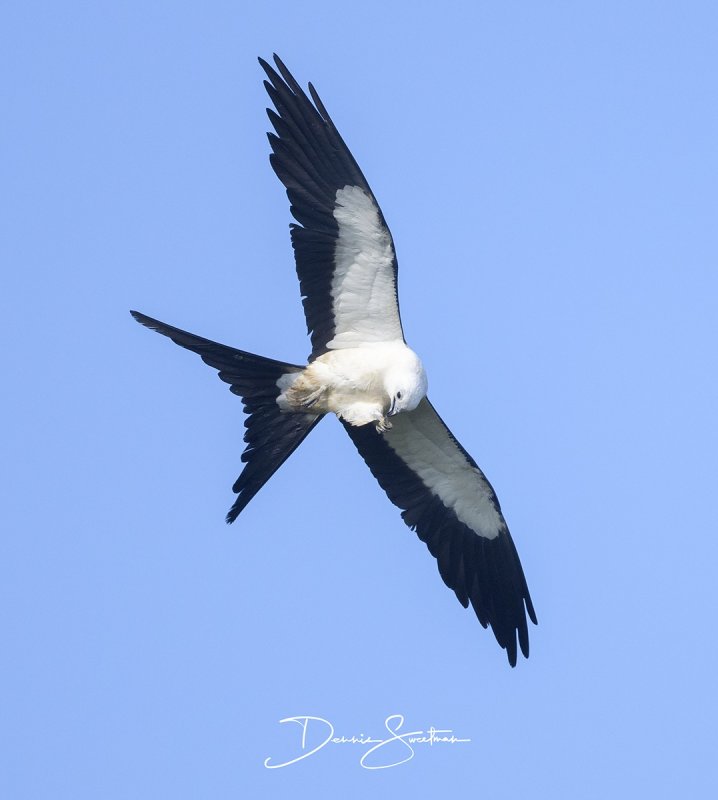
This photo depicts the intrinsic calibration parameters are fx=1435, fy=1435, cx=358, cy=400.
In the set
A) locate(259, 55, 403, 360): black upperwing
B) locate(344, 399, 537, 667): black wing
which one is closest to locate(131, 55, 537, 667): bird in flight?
locate(259, 55, 403, 360): black upperwing

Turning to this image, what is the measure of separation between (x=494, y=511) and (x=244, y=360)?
2258mm

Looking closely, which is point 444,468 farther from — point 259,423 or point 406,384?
point 259,423

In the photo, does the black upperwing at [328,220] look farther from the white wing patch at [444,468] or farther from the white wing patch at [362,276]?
the white wing patch at [444,468]

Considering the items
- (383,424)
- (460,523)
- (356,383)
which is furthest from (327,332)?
(460,523)

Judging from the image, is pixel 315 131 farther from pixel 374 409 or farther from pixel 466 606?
pixel 466 606

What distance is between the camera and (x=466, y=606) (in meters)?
10.0

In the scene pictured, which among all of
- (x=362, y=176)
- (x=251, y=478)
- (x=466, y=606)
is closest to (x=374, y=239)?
(x=362, y=176)

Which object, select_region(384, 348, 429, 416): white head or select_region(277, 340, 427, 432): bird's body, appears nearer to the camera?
select_region(384, 348, 429, 416): white head

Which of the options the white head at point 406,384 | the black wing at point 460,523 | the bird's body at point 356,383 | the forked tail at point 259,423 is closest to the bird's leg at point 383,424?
the bird's body at point 356,383

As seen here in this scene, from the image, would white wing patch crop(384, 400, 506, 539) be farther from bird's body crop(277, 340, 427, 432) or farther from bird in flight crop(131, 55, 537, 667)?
bird's body crop(277, 340, 427, 432)

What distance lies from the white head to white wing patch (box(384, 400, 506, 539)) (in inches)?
23.8

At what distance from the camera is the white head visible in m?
8.97

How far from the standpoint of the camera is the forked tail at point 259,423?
29.6 ft

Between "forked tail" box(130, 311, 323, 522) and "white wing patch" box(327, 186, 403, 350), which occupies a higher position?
"white wing patch" box(327, 186, 403, 350)
